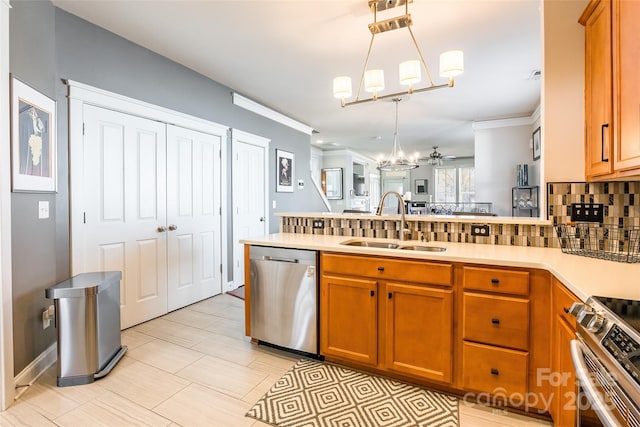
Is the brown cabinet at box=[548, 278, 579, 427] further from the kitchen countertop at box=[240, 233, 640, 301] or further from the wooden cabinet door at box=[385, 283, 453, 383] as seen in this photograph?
the wooden cabinet door at box=[385, 283, 453, 383]

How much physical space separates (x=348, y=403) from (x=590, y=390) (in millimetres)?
1240

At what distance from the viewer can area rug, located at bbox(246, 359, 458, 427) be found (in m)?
1.71

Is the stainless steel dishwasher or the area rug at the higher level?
the stainless steel dishwasher

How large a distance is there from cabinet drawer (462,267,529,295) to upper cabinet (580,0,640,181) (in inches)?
27.9

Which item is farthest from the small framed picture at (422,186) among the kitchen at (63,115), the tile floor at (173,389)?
the tile floor at (173,389)

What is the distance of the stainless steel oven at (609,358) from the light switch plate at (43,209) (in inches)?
120

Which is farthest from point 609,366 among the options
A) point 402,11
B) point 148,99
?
point 148,99

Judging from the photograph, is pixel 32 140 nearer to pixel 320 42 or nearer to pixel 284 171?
pixel 320 42

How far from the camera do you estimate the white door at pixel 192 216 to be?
340cm

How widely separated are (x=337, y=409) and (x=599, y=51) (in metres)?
2.50

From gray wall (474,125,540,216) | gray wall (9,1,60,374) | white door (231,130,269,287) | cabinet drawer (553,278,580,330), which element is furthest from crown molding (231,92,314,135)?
cabinet drawer (553,278,580,330)

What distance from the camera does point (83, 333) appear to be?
204cm

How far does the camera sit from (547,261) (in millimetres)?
1679

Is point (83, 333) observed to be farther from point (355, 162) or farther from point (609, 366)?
point (355, 162)
